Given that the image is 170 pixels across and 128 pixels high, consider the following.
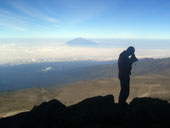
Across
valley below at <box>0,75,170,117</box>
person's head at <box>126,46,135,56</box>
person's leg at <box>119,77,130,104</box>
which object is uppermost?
person's head at <box>126,46,135,56</box>

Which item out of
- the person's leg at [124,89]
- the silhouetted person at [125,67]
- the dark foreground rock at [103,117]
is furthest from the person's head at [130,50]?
the dark foreground rock at [103,117]

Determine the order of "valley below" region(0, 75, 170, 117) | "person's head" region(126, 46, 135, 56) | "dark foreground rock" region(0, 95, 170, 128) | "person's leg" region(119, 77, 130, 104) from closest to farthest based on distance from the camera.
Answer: "dark foreground rock" region(0, 95, 170, 128) < "person's head" region(126, 46, 135, 56) < "person's leg" region(119, 77, 130, 104) < "valley below" region(0, 75, 170, 117)

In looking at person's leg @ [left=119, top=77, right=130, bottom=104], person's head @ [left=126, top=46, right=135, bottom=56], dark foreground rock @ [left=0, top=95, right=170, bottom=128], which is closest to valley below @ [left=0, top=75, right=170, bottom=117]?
person's leg @ [left=119, top=77, right=130, bottom=104]

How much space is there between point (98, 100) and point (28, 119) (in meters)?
3.98

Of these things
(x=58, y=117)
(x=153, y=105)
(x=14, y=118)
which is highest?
(x=153, y=105)

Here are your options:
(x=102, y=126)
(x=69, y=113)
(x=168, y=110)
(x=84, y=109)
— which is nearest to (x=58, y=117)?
(x=69, y=113)

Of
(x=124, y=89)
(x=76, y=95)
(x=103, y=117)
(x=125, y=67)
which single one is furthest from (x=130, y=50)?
(x=76, y=95)

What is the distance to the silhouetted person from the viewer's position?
405 inches

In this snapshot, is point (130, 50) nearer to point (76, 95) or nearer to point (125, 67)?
point (125, 67)

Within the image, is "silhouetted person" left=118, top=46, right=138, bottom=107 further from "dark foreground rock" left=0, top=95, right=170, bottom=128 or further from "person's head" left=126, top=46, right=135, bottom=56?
"dark foreground rock" left=0, top=95, right=170, bottom=128

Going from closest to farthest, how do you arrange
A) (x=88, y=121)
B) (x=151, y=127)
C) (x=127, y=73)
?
(x=151, y=127) < (x=88, y=121) < (x=127, y=73)

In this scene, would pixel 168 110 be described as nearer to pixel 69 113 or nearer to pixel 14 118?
pixel 69 113

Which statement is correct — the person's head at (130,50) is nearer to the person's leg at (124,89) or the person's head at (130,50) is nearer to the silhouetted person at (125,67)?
the silhouetted person at (125,67)

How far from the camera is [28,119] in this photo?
9.52 meters
